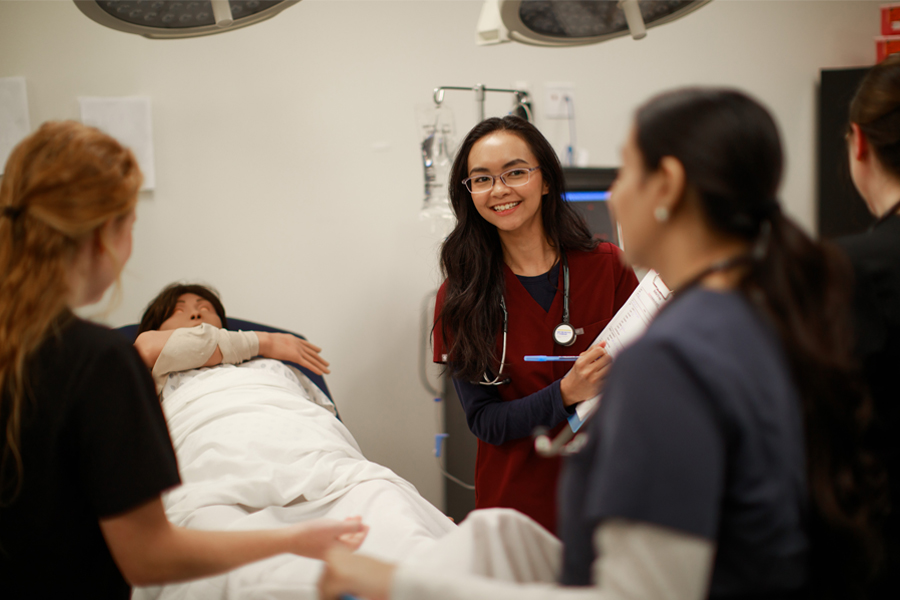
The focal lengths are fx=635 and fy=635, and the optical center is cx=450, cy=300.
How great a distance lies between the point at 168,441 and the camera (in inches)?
34.3

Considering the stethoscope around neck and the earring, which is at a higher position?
the earring

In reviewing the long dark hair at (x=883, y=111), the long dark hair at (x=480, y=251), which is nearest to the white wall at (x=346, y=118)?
the long dark hair at (x=480, y=251)

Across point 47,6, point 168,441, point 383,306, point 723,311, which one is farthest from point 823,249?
point 47,6

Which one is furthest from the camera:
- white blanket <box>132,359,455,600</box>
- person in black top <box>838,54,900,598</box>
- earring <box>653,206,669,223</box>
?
white blanket <box>132,359,455,600</box>

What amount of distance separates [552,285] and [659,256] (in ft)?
2.74

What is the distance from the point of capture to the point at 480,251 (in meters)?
1.54

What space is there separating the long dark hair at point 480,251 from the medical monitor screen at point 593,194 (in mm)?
821

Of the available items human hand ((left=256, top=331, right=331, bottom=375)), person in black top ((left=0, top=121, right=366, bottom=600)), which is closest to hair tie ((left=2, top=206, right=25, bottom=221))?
person in black top ((left=0, top=121, right=366, bottom=600))

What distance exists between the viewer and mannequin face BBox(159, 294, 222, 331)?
214cm

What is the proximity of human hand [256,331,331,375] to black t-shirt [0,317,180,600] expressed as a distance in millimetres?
1314

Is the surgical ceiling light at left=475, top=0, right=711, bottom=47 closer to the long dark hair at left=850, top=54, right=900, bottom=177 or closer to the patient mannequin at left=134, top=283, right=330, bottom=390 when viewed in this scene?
the long dark hair at left=850, top=54, right=900, bottom=177

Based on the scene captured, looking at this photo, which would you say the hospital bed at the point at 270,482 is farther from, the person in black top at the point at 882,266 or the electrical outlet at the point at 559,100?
the electrical outlet at the point at 559,100

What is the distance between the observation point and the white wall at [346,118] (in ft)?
8.18

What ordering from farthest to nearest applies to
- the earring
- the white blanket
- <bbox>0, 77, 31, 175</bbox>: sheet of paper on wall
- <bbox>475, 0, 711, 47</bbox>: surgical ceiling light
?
<bbox>0, 77, 31, 175</bbox>: sheet of paper on wall
<bbox>475, 0, 711, 47</bbox>: surgical ceiling light
the white blanket
the earring
